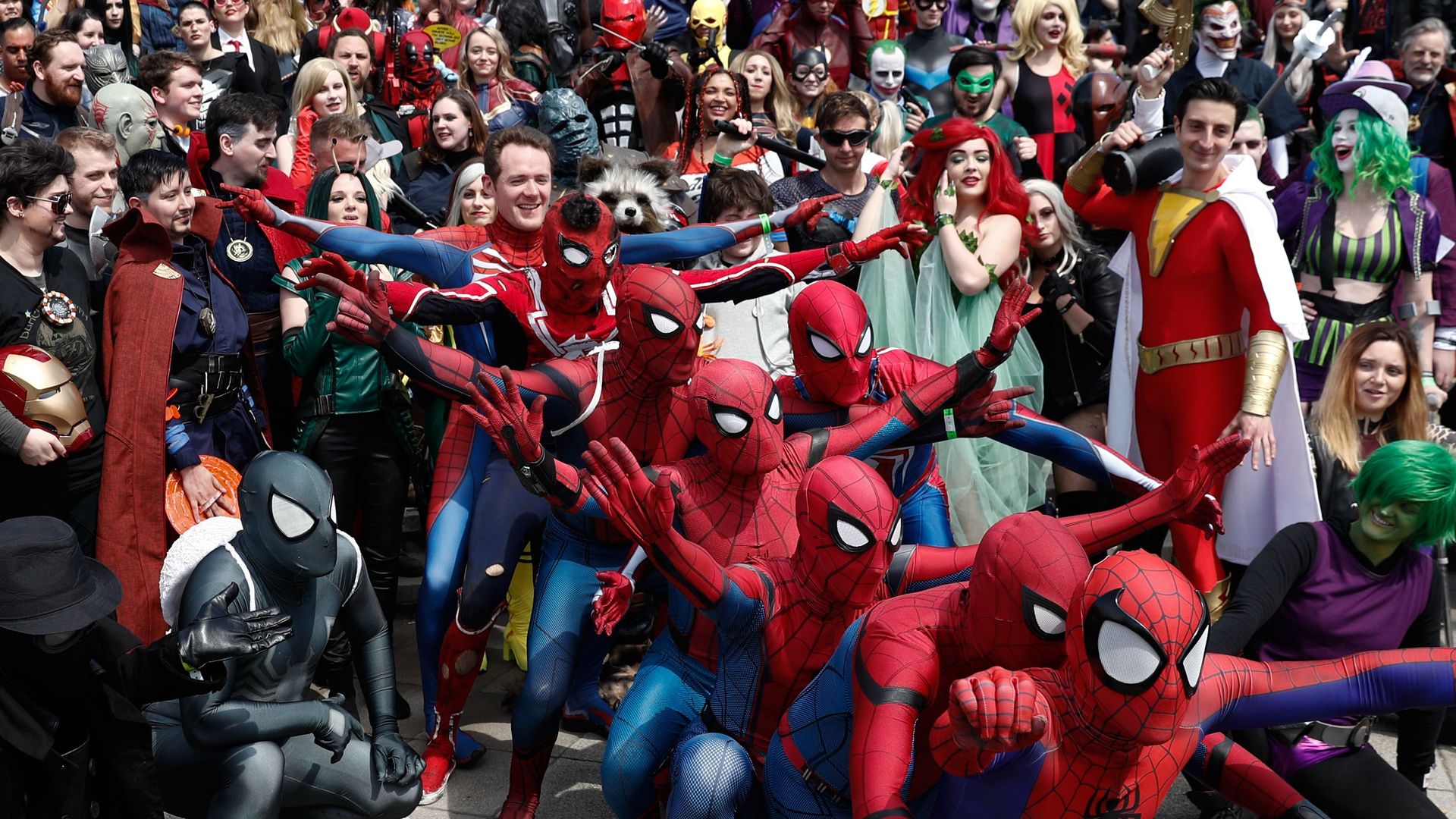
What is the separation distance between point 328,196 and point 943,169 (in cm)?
254

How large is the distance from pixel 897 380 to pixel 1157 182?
132cm

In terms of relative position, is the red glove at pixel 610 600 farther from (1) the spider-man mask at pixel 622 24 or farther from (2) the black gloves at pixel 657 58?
(1) the spider-man mask at pixel 622 24

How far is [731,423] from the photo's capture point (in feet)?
12.9

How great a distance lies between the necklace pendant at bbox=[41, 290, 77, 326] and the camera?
4.68 meters

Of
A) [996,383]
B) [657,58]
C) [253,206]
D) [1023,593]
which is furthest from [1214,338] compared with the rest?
[657,58]

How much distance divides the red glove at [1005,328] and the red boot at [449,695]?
1943mm

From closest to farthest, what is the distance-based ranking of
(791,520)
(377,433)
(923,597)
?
(923,597)
(791,520)
(377,433)

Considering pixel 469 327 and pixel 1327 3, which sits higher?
pixel 1327 3

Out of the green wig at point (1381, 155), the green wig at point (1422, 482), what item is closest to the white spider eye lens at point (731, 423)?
the green wig at point (1422, 482)

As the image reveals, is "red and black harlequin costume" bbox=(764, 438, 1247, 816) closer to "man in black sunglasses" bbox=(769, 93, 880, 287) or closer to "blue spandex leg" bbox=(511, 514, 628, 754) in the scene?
"blue spandex leg" bbox=(511, 514, 628, 754)

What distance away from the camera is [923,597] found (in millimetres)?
3320

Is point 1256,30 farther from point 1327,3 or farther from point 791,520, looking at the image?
point 791,520

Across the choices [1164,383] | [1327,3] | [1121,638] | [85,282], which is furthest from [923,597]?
[1327,3]

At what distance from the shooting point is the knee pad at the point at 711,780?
353 centimetres
